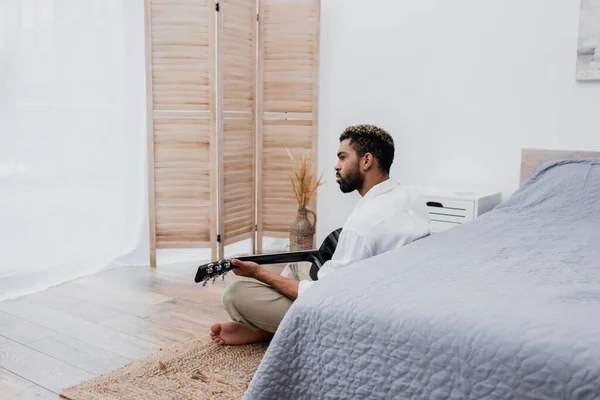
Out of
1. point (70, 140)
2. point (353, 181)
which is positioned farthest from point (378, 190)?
point (70, 140)

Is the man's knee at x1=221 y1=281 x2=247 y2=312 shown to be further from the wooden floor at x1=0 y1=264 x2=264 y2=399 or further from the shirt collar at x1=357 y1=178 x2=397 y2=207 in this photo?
the shirt collar at x1=357 y1=178 x2=397 y2=207

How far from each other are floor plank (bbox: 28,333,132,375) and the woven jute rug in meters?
0.09

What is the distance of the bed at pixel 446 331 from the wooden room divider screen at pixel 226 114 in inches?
80.3

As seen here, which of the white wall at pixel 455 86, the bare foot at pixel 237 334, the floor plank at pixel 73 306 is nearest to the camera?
the bare foot at pixel 237 334

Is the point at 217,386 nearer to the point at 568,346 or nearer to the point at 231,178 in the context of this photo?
the point at 568,346

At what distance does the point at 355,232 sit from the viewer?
6.11 ft

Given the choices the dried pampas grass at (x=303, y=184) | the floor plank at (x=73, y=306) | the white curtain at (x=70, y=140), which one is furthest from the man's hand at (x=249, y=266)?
the dried pampas grass at (x=303, y=184)

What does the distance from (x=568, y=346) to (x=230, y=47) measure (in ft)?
9.59

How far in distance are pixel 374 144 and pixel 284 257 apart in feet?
1.73

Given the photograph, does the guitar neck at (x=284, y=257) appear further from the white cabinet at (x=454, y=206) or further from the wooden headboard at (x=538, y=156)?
the wooden headboard at (x=538, y=156)

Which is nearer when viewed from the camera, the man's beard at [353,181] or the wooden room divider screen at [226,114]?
the man's beard at [353,181]

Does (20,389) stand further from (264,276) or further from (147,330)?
(264,276)

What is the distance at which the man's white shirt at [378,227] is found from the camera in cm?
186

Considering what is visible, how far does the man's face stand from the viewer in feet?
6.90
